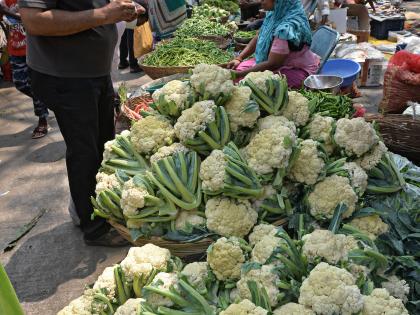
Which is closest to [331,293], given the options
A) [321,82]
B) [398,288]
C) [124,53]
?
[398,288]

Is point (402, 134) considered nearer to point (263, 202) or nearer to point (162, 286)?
point (263, 202)

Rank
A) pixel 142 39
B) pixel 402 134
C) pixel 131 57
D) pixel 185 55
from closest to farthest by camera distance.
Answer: pixel 402 134 → pixel 185 55 → pixel 142 39 → pixel 131 57

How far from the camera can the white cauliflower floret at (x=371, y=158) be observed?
216 cm

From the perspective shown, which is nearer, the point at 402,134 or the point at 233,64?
the point at 402,134

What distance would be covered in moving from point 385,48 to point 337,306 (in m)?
6.64

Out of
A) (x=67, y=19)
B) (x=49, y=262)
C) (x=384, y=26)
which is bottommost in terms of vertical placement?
(x=49, y=262)

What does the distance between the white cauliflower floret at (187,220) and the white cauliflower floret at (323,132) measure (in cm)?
72

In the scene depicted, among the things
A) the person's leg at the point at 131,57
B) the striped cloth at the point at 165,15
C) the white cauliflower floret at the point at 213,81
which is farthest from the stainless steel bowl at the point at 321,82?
the person's leg at the point at 131,57

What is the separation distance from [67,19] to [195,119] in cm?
108

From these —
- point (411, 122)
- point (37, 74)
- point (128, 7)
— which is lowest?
point (411, 122)

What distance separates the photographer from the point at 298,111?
2.33 metres

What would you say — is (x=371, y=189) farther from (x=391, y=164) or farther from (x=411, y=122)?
(x=411, y=122)

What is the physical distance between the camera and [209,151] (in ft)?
7.43

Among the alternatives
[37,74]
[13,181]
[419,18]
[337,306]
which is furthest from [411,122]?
[419,18]
